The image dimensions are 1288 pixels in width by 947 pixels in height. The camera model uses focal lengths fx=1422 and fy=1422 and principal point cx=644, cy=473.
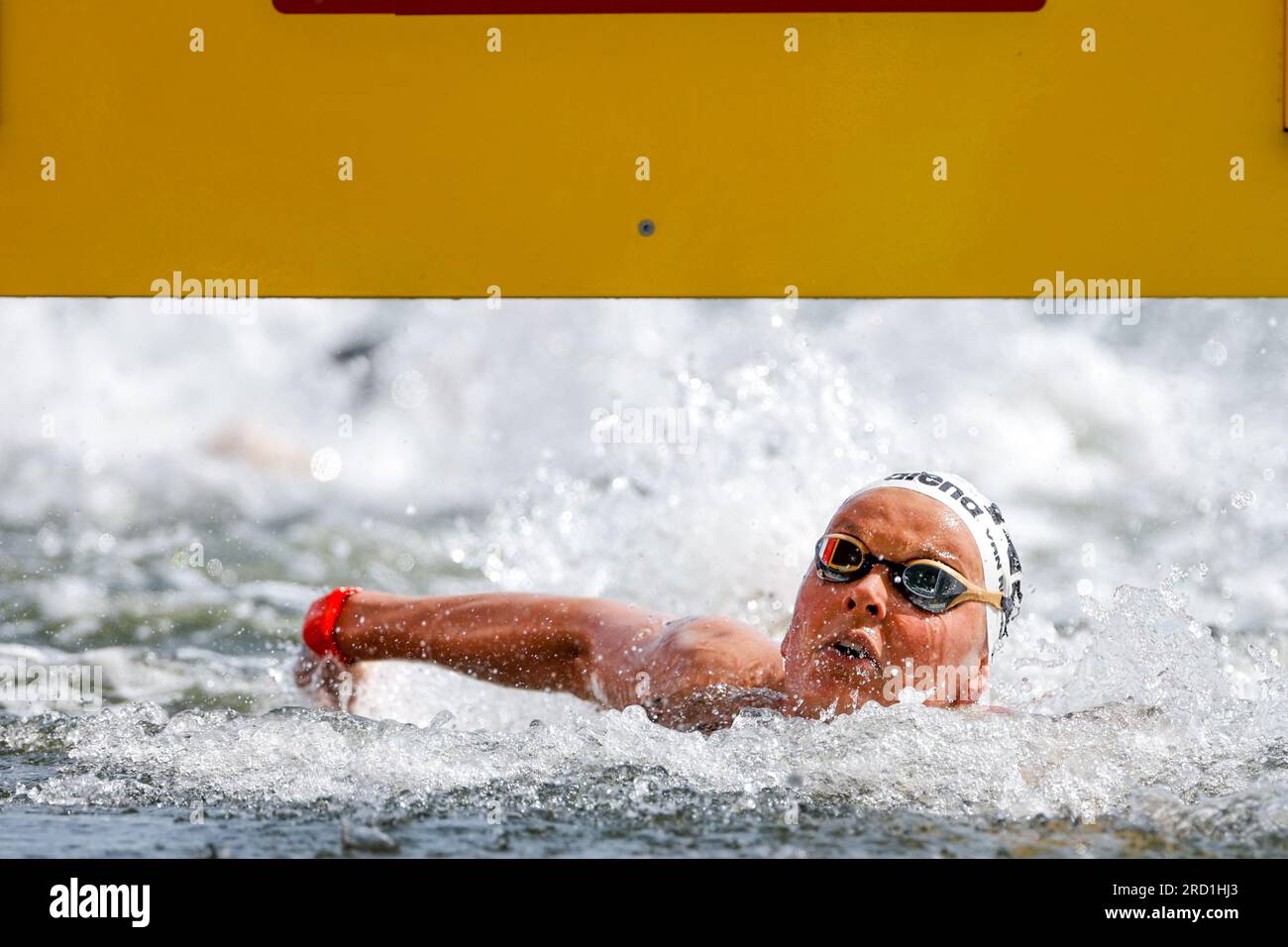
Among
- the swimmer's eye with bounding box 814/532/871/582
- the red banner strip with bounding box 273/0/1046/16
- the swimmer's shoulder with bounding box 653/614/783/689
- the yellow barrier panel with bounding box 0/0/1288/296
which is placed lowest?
the swimmer's shoulder with bounding box 653/614/783/689

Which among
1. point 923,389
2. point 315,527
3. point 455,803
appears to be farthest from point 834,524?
point 923,389

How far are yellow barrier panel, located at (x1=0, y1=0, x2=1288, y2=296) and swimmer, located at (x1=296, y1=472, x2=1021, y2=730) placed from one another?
0.60 metres

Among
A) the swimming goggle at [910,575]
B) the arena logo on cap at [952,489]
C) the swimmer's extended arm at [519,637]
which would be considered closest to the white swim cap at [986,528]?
the arena logo on cap at [952,489]

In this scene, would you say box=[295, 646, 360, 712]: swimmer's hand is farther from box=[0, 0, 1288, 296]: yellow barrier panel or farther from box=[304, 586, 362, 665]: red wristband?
box=[0, 0, 1288, 296]: yellow barrier panel

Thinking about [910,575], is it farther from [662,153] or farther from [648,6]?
[648,6]

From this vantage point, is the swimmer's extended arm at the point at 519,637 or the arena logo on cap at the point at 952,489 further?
the swimmer's extended arm at the point at 519,637

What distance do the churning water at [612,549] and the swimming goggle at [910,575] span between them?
0.81 feet

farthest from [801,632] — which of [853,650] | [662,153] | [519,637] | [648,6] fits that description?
[648,6]

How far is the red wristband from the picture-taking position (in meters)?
3.65

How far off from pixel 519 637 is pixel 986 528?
1.16 meters

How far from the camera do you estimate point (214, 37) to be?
332 cm

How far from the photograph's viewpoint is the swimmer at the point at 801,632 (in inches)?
115

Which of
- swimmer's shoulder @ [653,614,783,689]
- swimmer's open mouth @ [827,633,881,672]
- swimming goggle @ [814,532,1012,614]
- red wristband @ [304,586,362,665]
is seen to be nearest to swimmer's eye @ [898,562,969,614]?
swimming goggle @ [814,532,1012,614]

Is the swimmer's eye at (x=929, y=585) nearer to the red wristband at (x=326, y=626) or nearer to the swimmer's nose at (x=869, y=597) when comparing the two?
the swimmer's nose at (x=869, y=597)
